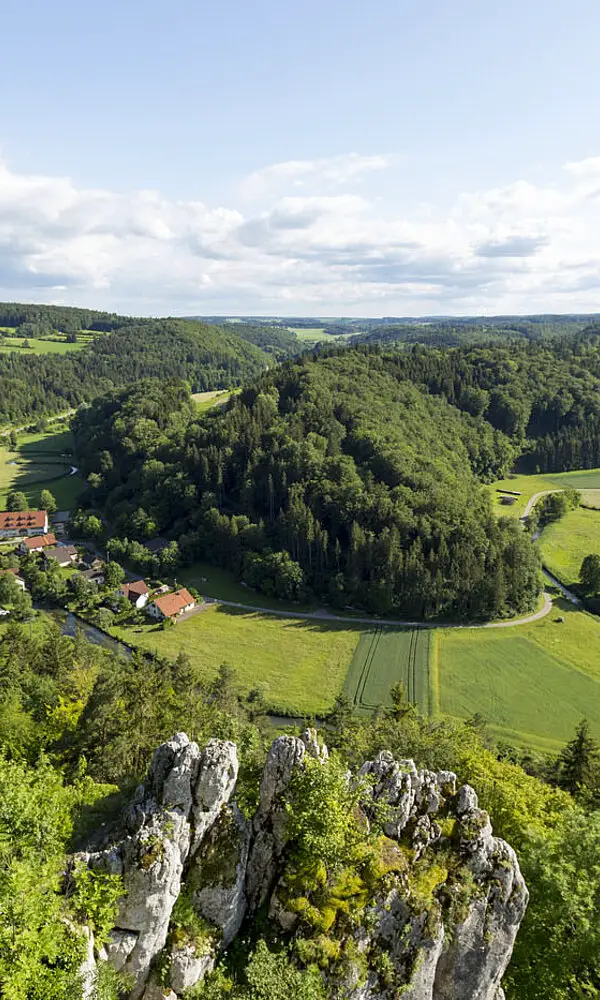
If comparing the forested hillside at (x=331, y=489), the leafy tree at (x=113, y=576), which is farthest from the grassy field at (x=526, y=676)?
the leafy tree at (x=113, y=576)

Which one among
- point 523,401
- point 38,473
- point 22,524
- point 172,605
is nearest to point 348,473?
point 172,605

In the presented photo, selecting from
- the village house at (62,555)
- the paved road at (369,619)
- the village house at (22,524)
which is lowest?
the paved road at (369,619)

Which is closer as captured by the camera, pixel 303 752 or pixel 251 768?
pixel 303 752

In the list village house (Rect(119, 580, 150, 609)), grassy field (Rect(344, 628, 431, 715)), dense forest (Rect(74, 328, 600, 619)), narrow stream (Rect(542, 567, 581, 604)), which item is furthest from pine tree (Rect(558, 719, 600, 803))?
village house (Rect(119, 580, 150, 609))

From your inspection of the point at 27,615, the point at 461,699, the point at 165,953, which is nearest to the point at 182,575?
the point at 27,615

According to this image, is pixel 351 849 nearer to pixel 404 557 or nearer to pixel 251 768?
pixel 251 768

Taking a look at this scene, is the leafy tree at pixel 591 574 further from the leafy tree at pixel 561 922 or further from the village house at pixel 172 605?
the leafy tree at pixel 561 922
